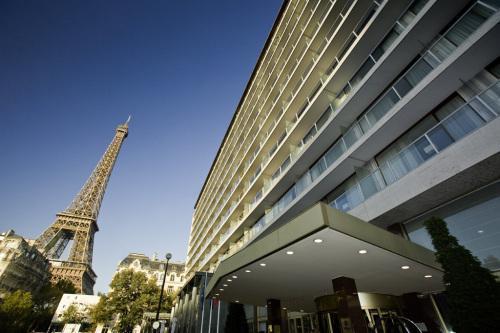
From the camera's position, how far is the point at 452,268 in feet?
22.6

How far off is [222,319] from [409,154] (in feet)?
54.4

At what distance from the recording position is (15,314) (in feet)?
116

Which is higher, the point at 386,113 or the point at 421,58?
the point at 421,58

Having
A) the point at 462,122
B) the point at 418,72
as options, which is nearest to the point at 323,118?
the point at 418,72

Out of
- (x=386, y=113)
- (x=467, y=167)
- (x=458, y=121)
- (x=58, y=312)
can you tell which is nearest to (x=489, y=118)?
(x=458, y=121)

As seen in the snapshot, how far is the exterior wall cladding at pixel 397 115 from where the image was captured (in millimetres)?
8023

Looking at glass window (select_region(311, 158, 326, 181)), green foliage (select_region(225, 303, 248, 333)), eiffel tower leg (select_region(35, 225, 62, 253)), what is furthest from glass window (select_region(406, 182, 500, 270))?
eiffel tower leg (select_region(35, 225, 62, 253))

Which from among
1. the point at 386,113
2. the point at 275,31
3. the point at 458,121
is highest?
the point at 275,31

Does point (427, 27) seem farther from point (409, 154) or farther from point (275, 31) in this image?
point (275, 31)

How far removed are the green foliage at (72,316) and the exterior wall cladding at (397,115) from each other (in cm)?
5290

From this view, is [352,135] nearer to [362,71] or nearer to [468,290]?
[362,71]

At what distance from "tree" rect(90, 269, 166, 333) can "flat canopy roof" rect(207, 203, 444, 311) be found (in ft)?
99.5

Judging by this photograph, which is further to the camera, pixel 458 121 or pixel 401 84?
pixel 401 84

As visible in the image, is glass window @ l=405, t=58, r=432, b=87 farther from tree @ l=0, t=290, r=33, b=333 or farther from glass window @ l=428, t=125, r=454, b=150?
tree @ l=0, t=290, r=33, b=333
